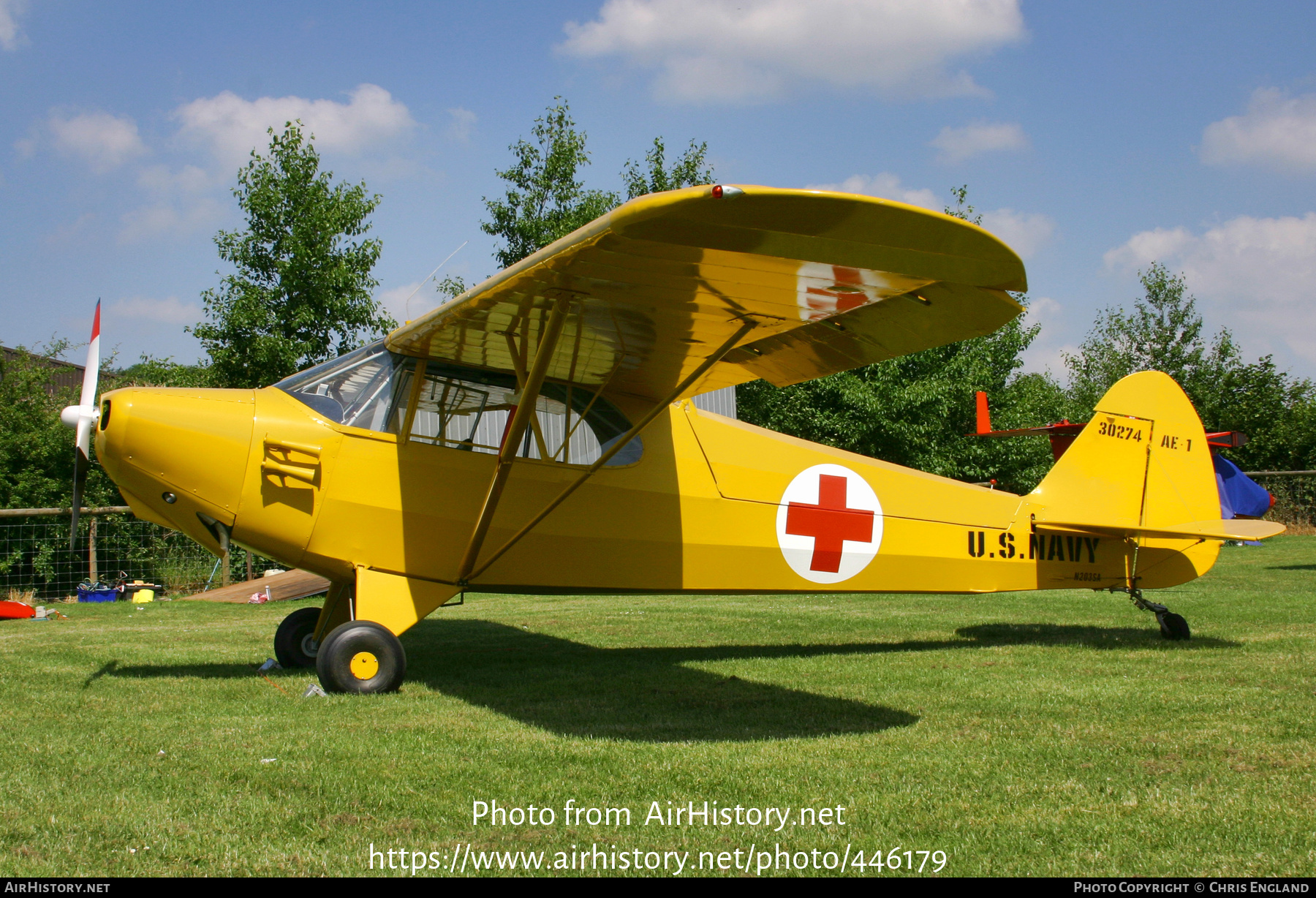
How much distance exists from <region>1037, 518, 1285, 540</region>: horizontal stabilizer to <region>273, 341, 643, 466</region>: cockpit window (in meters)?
4.43

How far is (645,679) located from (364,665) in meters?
1.95

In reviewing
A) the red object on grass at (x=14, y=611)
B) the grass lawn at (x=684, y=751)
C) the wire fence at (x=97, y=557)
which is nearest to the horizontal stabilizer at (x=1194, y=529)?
the grass lawn at (x=684, y=751)

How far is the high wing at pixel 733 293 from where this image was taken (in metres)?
3.85

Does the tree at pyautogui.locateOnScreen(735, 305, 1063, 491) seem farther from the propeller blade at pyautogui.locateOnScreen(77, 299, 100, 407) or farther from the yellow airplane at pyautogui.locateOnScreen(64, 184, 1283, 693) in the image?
the propeller blade at pyautogui.locateOnScreen(77, 299, 100, 407)

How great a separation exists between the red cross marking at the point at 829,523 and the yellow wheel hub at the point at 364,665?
11.6 ft

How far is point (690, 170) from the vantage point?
29922mm

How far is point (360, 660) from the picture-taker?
5844 millimetres

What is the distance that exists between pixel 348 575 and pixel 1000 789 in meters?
4.51

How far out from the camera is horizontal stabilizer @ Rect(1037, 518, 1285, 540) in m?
7.55

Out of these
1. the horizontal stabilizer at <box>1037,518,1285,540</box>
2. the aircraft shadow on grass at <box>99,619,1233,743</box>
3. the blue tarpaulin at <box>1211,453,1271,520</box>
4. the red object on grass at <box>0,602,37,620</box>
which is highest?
the blue tarpaulin at <box>1211,453,1271,520</box>

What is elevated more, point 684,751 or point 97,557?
point 684,751

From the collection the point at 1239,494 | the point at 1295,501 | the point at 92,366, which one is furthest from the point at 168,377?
the point at 1295,501

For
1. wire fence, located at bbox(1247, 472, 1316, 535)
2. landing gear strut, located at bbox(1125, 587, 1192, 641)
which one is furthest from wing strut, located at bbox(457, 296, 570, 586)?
wire fence, located at bbox(1247, 472, 1316, 535)

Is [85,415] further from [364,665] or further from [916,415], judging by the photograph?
[916,415]
